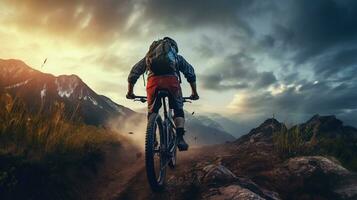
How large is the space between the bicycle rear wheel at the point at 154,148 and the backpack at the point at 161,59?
0.86 metres

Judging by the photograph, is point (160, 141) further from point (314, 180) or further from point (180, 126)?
point (314, 180)

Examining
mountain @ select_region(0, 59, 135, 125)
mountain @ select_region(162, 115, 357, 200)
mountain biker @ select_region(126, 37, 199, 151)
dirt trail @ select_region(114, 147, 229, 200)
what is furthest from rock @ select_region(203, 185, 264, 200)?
mountain @ select_region(0, 59, 135, 125)

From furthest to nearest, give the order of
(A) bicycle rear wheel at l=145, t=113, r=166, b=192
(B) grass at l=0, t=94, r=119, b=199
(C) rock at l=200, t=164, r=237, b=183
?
1. (C) rock at l=200, t=164, r=237, b=183
2. (A) bicycle rear wheel at l=145, t=113, r=166, b=192
3. (B) grass at l=0, t=94, r=119, b=199

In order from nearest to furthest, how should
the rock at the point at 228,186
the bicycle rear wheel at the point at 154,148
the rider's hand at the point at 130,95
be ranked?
the rock at the point at 228,186 → the bicycle rear wheel at the point at 154,148 → the rider's hand at the point at 130,95

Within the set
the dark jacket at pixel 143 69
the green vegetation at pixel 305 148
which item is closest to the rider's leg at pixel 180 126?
the dark jacket at pixel 143 69

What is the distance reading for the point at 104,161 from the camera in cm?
991

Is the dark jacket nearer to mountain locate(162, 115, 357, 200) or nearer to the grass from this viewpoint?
the grass

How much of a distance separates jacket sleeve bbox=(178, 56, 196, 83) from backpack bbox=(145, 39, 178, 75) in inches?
24.1

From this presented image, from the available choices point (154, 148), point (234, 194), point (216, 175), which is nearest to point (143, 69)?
point (154, 148)

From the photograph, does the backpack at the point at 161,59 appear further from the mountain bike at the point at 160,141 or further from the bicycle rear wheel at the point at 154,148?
the bicycle rear wheel at the point at 154,148

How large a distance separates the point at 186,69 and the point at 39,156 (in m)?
3.35

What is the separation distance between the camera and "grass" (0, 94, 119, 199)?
5.82 meters

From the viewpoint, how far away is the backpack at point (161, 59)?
7.07m

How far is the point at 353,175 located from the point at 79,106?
5.81 meters
